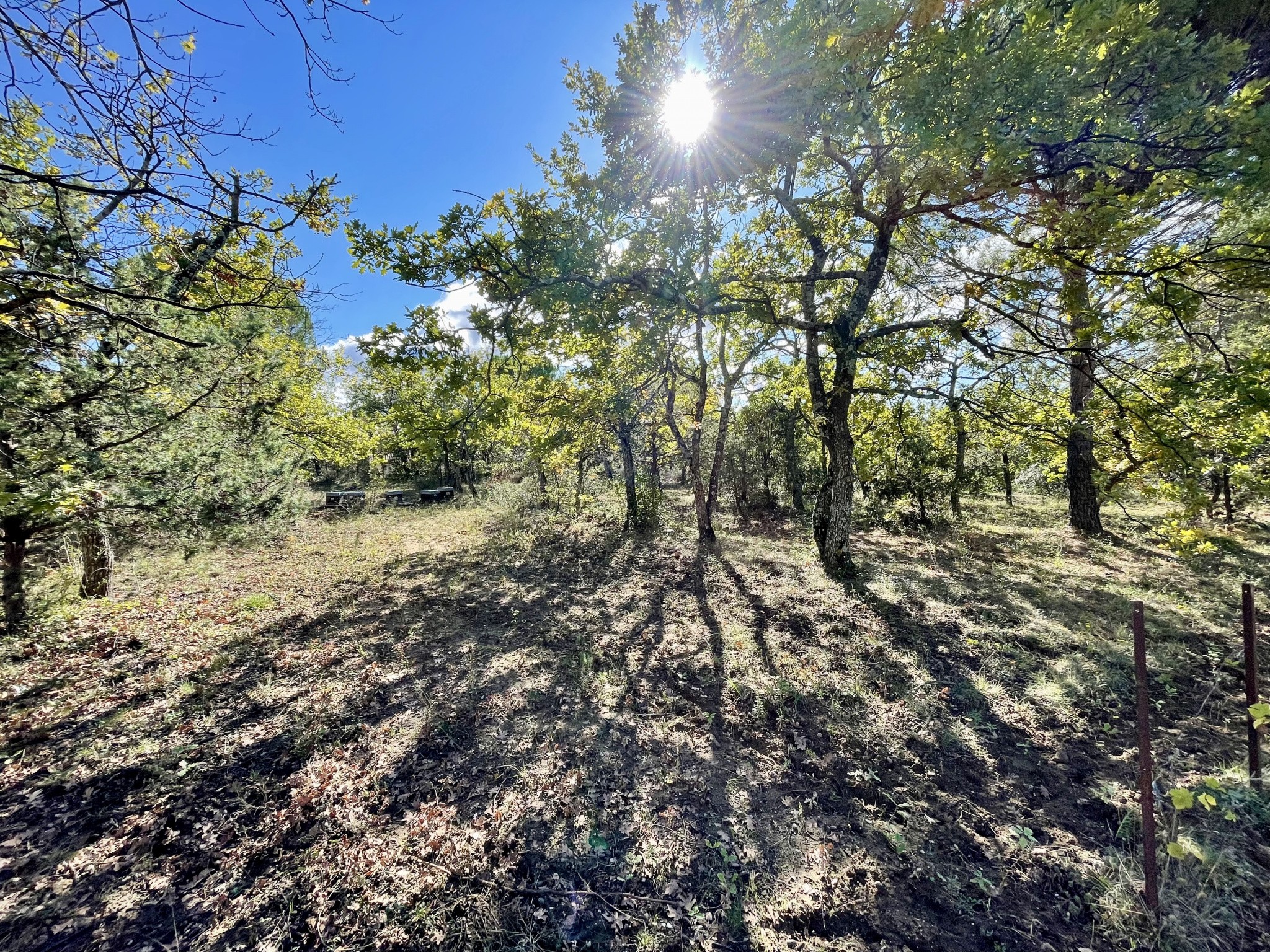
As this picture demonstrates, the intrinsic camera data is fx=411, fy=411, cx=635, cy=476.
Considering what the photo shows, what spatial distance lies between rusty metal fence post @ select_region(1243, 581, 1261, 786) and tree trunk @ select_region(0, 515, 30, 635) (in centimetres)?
1026

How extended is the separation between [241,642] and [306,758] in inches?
123

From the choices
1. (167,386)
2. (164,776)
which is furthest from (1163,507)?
(167,386)

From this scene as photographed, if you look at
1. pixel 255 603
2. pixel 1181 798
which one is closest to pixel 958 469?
pixel 1181 798

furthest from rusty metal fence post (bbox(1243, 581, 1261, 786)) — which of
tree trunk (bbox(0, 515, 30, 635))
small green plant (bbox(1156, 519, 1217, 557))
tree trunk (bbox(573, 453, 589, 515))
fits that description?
tree trunk (bbox(573, 453, 589, 515))

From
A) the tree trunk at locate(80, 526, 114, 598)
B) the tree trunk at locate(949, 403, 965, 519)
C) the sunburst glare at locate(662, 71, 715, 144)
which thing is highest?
the sunburst glare at locate(662, 71, 715, 144)

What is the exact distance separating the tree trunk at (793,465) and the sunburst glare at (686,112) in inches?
347

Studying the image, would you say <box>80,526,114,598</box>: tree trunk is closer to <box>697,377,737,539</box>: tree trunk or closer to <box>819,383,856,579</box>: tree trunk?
<box>697,377,737,539</box>: tree trunk

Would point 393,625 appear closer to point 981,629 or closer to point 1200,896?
point 1200,896

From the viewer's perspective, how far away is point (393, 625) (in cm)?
616

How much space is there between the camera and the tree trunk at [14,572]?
430cm

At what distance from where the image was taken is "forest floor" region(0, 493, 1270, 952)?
226 centimetres

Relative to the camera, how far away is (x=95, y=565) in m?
6.14

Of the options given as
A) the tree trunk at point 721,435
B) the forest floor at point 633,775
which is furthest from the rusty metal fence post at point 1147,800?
the tree trunk at point 721,435

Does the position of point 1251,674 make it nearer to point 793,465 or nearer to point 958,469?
point 958,469
